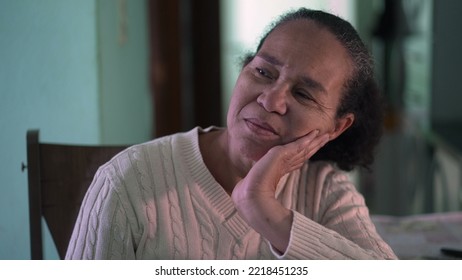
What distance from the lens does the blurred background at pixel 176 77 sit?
1.00 meters

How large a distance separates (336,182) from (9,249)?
1.84 ft

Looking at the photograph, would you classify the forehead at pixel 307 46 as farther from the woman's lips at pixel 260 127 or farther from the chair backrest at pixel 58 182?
the chair backrest at pixel 58 182

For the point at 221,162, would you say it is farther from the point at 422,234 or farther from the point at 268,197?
the point at 422,234

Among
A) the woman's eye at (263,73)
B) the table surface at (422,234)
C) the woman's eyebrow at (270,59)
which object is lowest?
the table surface at (422,234)

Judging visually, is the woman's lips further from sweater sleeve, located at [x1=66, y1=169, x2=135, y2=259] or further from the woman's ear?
sweater sleeve, located at [x1=66, y1=169, x2=135, y2=259]

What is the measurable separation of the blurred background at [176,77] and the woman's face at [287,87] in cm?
7

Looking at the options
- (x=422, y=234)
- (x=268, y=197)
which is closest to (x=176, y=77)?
(x=422, y=234)

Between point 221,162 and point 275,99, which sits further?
point 221,162

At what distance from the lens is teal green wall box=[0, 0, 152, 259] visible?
975 millimetres

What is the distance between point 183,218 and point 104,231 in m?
0.13

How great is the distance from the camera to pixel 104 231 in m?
0.98

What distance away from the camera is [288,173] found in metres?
1.09

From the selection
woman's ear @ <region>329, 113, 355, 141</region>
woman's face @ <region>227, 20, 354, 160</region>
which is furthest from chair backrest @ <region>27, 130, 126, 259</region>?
woman's ear @ <region>329, 113, 355, 141</region>

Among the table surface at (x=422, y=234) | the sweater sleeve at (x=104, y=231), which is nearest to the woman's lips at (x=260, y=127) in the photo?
the sweater sleeve at (x=104, y=231)
